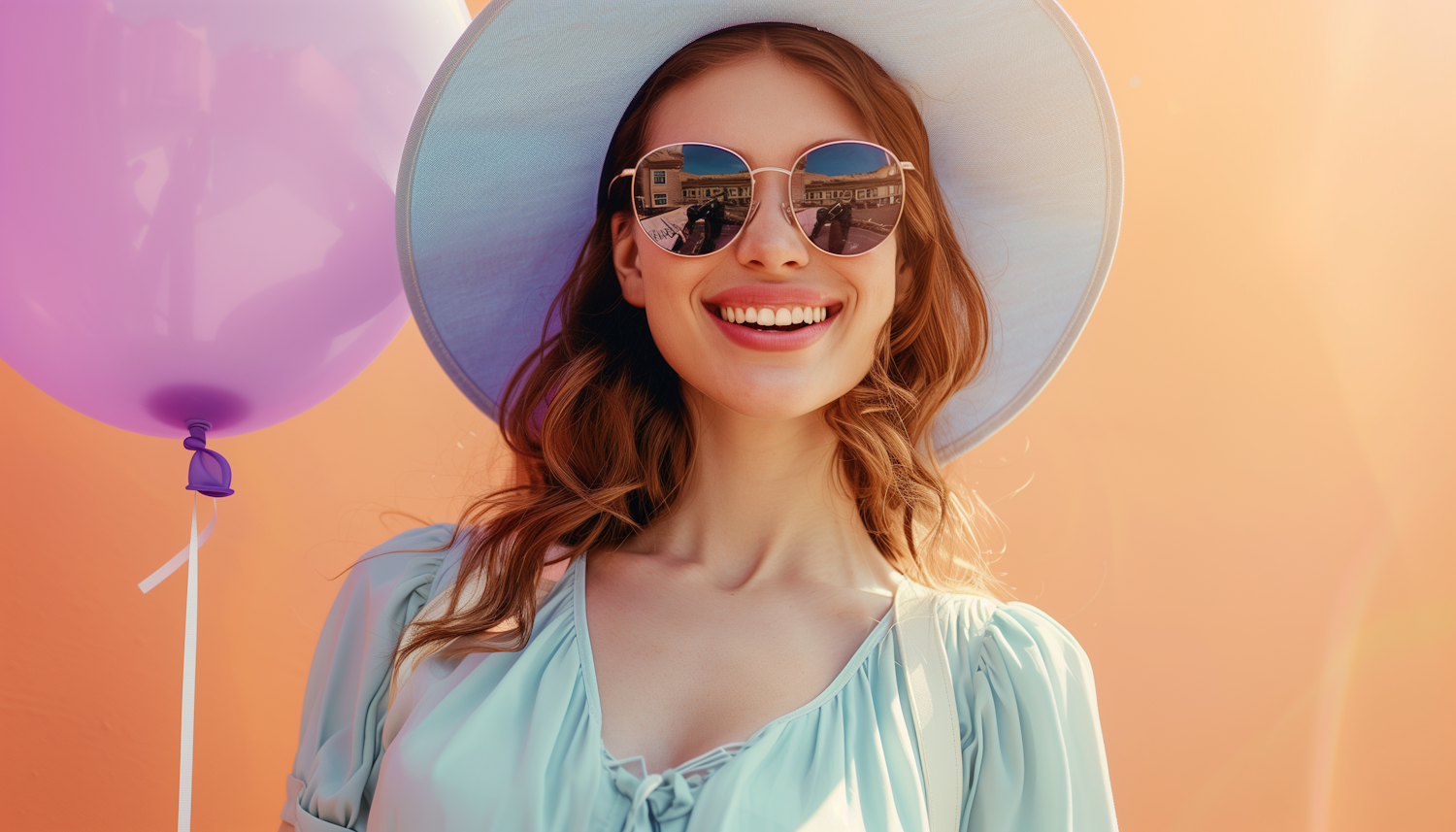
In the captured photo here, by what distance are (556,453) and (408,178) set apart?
0.46m

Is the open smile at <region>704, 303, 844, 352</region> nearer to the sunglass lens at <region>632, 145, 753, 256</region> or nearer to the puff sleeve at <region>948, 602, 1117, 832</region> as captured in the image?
the sunglass lens at <region>632, 145, 753, 256</region>

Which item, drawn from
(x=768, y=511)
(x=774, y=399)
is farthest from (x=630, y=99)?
(x=768, y=511)

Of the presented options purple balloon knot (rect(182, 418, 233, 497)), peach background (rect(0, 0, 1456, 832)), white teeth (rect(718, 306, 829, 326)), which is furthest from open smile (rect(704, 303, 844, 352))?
peach background (rect(0, 0, 1456, 832))

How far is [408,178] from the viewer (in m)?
1.57

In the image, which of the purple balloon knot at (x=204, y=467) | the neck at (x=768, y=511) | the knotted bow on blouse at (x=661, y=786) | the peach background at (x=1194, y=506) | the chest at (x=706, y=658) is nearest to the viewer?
the knotted bow on blouse at (x=661, y=786)

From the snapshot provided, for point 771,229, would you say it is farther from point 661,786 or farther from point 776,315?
point 661,786

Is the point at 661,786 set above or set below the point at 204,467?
below

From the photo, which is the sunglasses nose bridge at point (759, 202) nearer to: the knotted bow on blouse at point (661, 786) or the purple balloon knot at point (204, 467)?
the knotted bow on blouse at point (661, 786)

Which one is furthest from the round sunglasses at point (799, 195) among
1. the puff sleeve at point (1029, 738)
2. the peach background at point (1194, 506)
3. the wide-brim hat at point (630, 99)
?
the peach background at point (1194, 506)

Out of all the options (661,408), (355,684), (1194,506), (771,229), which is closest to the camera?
(771,229)

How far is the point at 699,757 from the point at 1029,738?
0.42m

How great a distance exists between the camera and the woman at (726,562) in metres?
1.30

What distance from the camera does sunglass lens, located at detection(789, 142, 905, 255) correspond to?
138cm

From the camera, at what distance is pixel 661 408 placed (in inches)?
69.4
